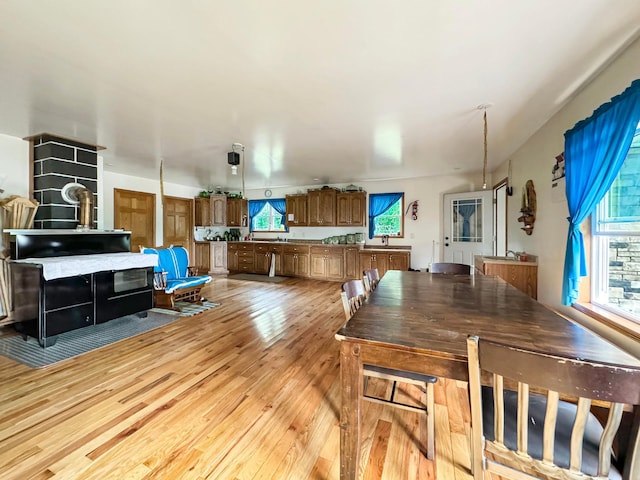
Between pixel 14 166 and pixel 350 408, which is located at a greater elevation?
pixel 14 166

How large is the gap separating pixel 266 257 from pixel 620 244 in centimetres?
624

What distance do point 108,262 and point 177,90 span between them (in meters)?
2.18

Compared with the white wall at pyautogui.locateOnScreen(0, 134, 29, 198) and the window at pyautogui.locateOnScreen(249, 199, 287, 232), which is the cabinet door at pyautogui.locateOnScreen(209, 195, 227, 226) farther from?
the white wall at pyautogui.locateOnScreen(0, 134, 29, 198)

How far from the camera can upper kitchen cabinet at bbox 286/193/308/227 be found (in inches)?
276

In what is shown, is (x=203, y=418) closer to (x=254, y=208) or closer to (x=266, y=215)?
(x=266, y=215)

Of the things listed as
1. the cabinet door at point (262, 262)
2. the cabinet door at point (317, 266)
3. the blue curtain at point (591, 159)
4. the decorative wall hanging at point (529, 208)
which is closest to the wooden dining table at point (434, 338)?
the blue curtain at point (591, 159)

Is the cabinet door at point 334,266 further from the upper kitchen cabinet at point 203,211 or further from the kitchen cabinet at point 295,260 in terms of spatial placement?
the upper kitchen cabinet at point 203,211

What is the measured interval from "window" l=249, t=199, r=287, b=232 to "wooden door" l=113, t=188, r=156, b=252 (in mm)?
2499

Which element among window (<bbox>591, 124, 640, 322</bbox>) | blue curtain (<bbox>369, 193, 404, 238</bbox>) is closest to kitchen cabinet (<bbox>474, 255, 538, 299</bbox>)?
window (<bbox>591, 124, 640, 322</bbox>)

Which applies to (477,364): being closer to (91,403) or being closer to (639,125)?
(639,125)

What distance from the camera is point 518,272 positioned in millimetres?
3326

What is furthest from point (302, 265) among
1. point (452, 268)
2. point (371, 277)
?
point (371, 277)

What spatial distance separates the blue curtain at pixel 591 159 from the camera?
5.91ft

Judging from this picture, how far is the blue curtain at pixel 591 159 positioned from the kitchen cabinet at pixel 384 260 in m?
3.43
